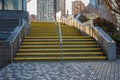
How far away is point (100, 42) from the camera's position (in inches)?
721

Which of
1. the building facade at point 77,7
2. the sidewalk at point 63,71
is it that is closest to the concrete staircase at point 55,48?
the sidewalk at point 63,71

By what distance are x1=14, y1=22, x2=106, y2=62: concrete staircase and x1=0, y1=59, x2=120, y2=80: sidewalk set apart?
931mm

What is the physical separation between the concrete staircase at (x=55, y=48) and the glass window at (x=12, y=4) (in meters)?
3.00

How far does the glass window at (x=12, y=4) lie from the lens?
23.5m

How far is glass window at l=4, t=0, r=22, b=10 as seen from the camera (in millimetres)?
23516

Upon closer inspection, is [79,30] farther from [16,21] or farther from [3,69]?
[3,69]

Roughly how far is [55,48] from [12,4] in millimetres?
7120

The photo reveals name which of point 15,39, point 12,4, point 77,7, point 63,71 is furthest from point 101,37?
point 77,7

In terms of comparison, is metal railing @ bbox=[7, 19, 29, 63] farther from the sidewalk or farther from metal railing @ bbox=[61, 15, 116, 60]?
metal railing @ bbox=[61, 15, 116, 60]

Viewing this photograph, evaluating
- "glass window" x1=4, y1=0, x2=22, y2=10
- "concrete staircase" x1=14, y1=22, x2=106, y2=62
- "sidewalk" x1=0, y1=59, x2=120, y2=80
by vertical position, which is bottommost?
"sidewalk" x1=0, y1=59, x2=120, y2=80

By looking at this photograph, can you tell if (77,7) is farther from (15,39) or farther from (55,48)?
(15,39)

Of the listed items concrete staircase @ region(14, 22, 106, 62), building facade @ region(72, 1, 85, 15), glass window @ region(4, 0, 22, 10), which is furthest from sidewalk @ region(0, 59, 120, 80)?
building facade @ region(72, 1, 85, 15)

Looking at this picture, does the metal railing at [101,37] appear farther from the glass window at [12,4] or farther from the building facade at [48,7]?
the building facade at [48,7]

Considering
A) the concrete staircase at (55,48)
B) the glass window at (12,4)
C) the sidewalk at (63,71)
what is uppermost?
the glass window at (12,4)
